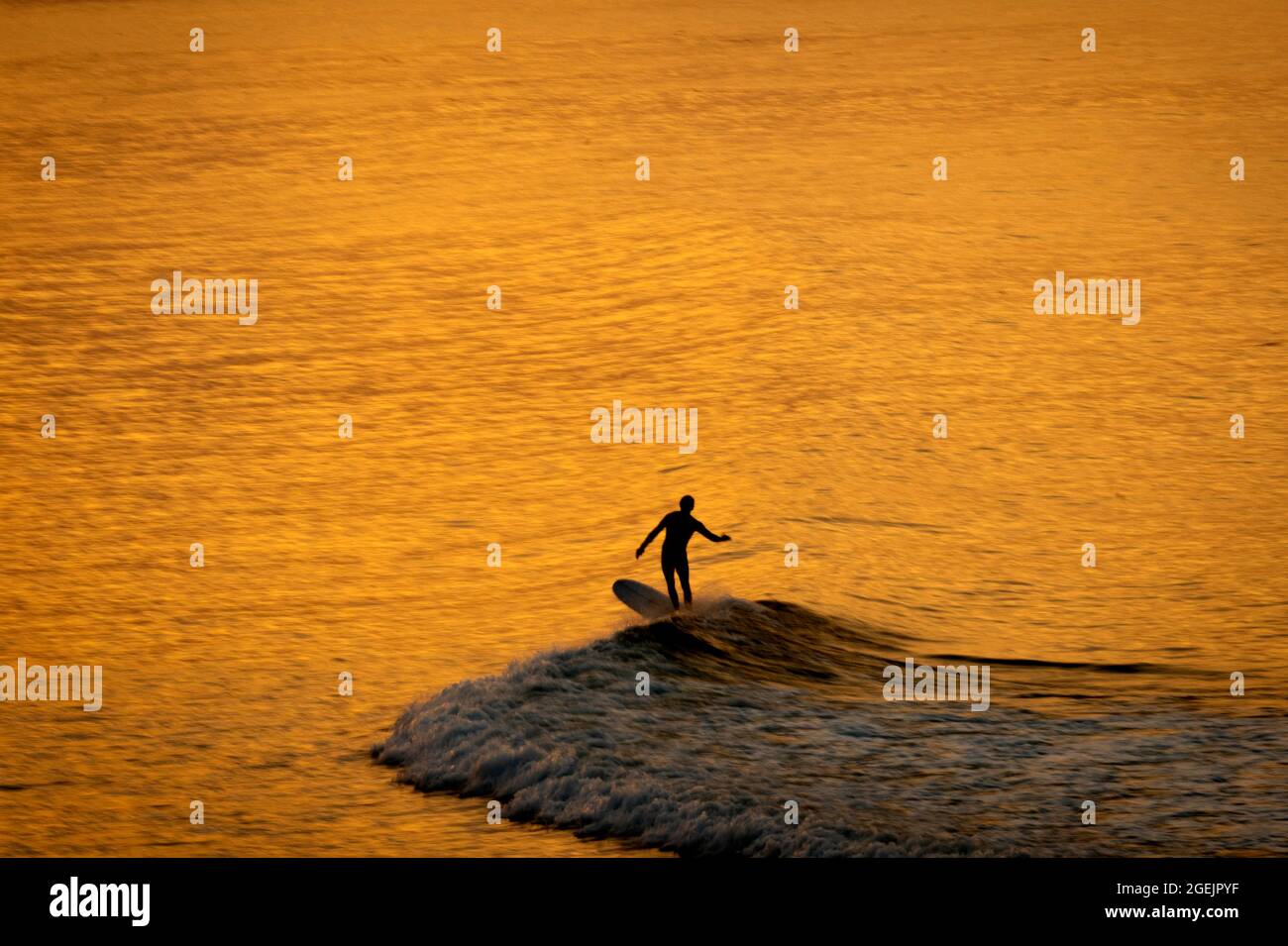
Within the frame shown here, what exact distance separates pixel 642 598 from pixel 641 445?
13.5 m

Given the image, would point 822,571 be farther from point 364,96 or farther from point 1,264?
point 364,96

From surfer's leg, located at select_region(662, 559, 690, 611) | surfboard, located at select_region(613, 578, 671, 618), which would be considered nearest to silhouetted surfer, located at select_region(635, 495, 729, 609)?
surfer's leg, located at select_region(662, 559, 690, 611)

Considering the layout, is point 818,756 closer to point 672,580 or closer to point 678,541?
point 678,541

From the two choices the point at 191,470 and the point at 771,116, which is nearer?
the point at 191,470

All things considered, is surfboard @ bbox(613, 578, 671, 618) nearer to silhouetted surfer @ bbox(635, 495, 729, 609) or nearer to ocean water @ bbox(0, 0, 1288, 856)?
ocean water @ bbox(0, 0, 1288, 856)

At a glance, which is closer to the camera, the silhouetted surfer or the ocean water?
the ocean water

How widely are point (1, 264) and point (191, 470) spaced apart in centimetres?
1899

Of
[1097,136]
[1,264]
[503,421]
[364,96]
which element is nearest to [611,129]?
[364,96]

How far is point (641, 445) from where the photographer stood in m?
40.4

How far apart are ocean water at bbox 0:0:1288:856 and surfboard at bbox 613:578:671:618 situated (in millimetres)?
709

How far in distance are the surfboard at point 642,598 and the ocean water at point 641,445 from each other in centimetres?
71

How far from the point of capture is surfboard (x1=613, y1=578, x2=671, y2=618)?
26.9 m

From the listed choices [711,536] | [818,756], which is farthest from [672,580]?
[818,756]
